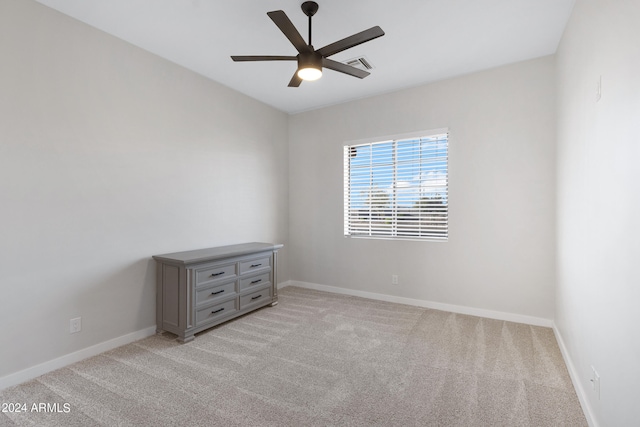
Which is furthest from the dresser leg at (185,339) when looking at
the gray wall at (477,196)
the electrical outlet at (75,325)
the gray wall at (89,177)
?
the gray wall at (477,196)

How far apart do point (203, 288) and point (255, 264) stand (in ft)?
2.56

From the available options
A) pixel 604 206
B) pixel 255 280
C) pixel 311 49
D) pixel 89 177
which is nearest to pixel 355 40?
pixel 311 49

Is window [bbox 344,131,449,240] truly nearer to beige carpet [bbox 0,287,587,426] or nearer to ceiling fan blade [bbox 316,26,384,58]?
beige carpet [bbox 0,287,587,426]

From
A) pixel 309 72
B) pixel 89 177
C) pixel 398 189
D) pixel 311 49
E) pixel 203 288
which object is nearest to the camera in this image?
pixel 311 49

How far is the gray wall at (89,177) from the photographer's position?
Result: 2307 millimetres

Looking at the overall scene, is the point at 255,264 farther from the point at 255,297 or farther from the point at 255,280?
the point at 255,297

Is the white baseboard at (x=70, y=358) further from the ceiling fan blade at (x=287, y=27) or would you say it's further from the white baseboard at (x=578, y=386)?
the white baseboard at (x=578, y=386)

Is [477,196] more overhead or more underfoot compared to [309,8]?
more underfoot

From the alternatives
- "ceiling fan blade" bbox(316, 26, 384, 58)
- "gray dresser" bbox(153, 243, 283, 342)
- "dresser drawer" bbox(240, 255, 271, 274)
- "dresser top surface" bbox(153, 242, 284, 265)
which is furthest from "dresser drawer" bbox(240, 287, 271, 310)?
"ceiling fan blade" bbox(316, 26, 384, 58)

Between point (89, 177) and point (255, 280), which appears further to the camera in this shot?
point (255, 280)

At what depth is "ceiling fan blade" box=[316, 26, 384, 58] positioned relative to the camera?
80.4 inches

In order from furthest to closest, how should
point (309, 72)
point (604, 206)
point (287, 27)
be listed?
1. point (309, 72)
2. point (287, 27)
3. point (604, 206)

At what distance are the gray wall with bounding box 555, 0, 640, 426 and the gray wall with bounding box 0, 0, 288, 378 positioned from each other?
3648mm

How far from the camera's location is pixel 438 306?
393 cm
